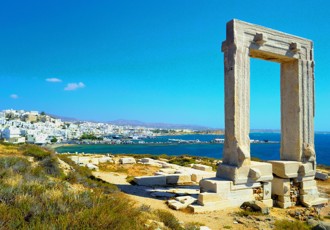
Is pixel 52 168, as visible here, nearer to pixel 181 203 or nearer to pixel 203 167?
pixel 181 203

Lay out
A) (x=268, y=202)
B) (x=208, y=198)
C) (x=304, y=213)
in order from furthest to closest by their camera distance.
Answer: (x=268, y=202)
(x=304, y=213)
(x=208, y=198)

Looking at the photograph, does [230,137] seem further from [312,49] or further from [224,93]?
[312,49]

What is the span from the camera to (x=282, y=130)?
11.6m

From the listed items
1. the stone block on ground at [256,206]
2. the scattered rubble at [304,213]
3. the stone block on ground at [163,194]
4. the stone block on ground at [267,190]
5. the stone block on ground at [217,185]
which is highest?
the stone block on ground at [217,185]

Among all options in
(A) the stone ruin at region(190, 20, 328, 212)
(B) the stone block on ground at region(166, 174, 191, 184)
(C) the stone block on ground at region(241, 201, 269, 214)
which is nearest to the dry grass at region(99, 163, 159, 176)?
(B) the stone block on ground at region(166, 174, 191, 184)

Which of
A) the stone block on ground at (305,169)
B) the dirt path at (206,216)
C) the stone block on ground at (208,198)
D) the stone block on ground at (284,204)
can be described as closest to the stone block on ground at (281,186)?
the stone block on ground at (284,204)

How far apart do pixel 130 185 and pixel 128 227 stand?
28.2 ft

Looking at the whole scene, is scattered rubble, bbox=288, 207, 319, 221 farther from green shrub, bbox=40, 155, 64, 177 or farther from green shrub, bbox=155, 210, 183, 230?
green shrub, bbox=40, 155, 64, 177

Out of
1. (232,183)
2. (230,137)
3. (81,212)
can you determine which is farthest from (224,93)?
(81,212)

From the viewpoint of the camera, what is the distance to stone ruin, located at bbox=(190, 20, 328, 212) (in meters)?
9.29

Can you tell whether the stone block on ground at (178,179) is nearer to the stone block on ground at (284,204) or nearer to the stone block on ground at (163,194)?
the stone block on ground at (163,194)

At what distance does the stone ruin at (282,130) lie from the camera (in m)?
9.29

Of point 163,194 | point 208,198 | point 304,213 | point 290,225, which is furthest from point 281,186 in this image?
point 163,194

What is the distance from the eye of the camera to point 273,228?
7523mm
